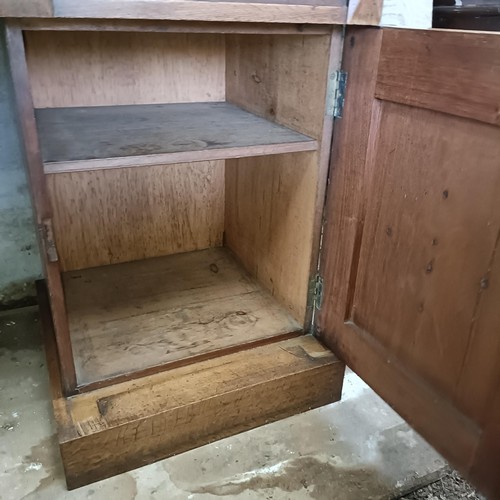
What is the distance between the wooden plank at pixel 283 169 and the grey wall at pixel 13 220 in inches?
26.9

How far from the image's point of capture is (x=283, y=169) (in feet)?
4.83

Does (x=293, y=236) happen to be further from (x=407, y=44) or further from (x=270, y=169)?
(x=407, y=44)

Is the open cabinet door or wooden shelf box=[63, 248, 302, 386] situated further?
wooden shelf box=[63, 248, 302, 386]

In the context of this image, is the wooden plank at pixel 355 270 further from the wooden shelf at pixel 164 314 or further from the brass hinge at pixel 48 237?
the brass hinge at pixel 48 237

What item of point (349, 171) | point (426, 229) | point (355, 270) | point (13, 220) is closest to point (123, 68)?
point (13, 220)

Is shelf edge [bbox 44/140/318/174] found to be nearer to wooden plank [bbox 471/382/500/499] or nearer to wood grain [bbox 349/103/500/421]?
wood grain [bbox 349/103/500/421]

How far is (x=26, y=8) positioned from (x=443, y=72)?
71 centimetres

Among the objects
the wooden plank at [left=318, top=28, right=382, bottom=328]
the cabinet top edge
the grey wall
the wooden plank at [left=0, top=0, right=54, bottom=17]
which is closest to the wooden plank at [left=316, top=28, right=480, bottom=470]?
the wooden plank at [left=318, top=28, right=382, bottom=328]

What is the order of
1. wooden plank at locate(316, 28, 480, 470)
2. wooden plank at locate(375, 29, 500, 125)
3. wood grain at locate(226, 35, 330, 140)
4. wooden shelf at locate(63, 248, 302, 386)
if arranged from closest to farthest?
wooden plank at locate(375, 29, 500, 125) < wooden plank at locate(316, 28, 480, 470) < wood grain at locate(226, 35, 330, 140) < wooden shelf at locate(63, 248, 302, 386)

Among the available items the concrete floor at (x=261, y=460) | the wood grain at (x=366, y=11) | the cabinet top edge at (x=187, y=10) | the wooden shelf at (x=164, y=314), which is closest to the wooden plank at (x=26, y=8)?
the cabinet top edge at (x=187, y=10)

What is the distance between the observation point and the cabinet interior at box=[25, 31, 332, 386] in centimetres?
126

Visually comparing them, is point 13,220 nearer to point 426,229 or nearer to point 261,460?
point 261,460

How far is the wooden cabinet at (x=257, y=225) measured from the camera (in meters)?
0.92

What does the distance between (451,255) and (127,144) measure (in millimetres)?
724
